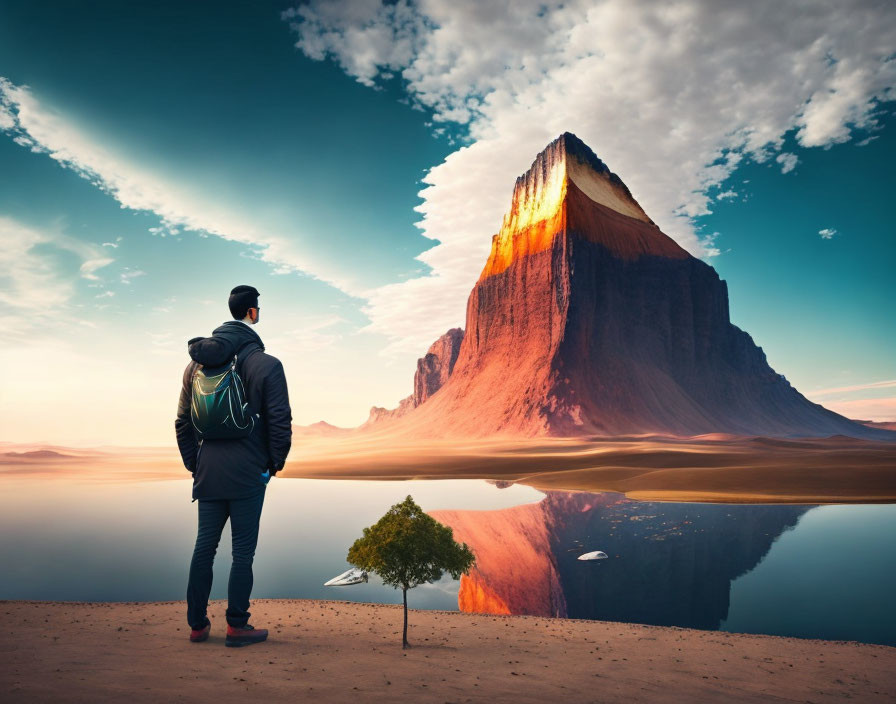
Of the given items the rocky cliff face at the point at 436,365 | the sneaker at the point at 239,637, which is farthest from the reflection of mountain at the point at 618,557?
the rocky cliff face at the point at 436,365

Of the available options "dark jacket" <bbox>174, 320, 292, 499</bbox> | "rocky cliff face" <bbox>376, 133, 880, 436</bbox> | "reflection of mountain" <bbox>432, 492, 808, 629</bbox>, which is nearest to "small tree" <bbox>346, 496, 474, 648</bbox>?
"dark jacket" <bbox>174, 320, 292, 499</bbox>

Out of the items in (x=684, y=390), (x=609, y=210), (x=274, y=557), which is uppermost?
(x=609, y=210)

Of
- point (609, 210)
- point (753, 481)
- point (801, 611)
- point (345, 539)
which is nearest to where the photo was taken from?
point (801, 611)

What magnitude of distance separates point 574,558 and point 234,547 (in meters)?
12.9

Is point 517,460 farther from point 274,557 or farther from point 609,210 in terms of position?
point 609,210

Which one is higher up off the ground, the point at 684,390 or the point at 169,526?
the point at 684,390

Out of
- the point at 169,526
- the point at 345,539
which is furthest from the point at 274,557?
the point at 169,526

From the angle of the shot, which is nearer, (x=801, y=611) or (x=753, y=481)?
(x=801, y=611)

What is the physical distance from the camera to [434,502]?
28.1m

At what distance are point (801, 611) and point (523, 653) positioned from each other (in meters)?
7.91

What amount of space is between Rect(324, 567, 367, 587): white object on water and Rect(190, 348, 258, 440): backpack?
940 cm

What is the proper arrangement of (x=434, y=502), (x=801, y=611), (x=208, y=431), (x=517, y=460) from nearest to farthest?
(x=208, y=431) < (x=801, y=611) < (x=434, y=502) < (x=517, y=460)

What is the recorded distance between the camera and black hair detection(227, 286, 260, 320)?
255 inches

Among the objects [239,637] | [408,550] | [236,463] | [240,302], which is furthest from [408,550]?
[240,302]
